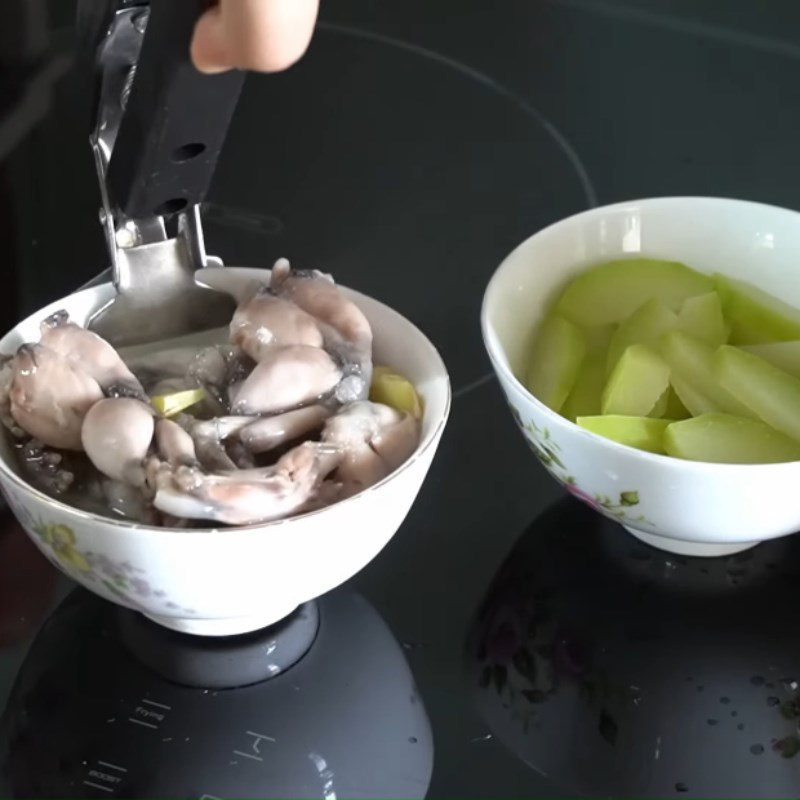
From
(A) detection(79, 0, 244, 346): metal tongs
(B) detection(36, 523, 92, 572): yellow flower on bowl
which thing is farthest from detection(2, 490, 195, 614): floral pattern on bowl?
(A) detection(79, 0, 244, 346): metal tongs

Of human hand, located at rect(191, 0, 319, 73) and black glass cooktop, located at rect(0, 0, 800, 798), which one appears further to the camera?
black glass cooktop, located at rect(0, 0, 800, 798)

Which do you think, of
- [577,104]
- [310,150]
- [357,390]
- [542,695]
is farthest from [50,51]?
[542,695]

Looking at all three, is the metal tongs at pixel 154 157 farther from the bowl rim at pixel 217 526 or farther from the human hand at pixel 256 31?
the bowl rim at pixel 217 526

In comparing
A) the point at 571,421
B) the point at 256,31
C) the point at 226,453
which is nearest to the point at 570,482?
the point at 571,421

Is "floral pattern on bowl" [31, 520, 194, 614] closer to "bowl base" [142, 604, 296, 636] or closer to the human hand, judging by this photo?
"bowl base" [142, 604, 296, 636]

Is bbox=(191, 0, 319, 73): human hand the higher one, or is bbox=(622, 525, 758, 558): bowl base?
bbox=(191, 0, 319, 73): human hand
